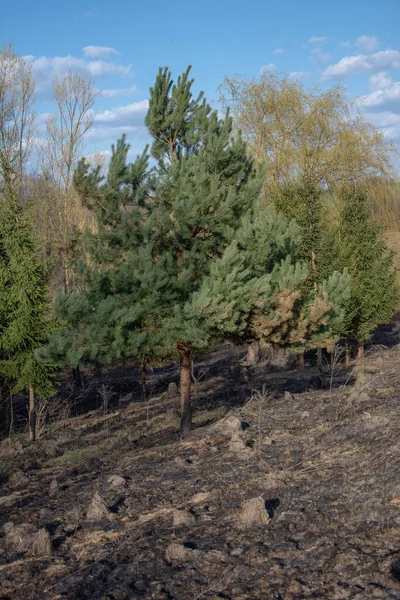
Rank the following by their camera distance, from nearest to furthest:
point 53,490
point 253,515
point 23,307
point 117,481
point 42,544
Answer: point 253,515, point 42,544, point 117,481, point 53,490, point 23,307

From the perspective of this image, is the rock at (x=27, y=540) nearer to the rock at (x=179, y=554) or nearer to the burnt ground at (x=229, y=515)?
the burnt ground at (x=229, y=515)

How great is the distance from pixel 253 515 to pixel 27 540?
2077 millimetres

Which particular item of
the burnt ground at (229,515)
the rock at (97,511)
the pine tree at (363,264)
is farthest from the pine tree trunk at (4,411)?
the rock at (97,511)

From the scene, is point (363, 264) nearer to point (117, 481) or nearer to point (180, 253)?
point (180, 253)

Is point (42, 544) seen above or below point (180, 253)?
below

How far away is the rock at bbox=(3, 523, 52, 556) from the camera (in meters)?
4.96

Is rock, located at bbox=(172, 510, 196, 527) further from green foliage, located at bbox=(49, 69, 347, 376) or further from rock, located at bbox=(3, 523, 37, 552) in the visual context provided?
green foliage, located at bbox=(49, 69, 347, 376)

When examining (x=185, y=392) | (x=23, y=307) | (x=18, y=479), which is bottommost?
(x=18, y=479)

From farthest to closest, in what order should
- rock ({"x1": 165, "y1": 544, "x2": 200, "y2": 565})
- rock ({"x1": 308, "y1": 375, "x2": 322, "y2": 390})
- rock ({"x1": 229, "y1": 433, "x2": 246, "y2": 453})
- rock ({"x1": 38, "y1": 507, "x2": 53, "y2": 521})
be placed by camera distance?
1. rock ({"x1": 308, "y1": 375, "x2": 322, "y2": 390})
2. rock ({"x1": 229, "y1": 433, "x2": 246, "y2": 453})
3. rock ({"x1": 38, "y1": 507, "x2": 53, "y2": 521})
4. rock ({"x1": 165, "y1": 544, "x2": 200, "y2": 565})

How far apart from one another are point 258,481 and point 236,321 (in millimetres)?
3909

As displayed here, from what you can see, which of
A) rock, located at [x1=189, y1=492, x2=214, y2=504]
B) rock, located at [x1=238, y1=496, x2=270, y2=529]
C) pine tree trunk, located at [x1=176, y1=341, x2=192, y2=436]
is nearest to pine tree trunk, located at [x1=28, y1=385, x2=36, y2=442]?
pine tree trunk, located at [x1=176, y1=341, x2=192, y2=436]

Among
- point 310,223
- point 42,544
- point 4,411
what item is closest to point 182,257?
point 42,544

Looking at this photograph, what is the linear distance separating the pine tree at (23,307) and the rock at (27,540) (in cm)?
858

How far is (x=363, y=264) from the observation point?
18812 millimetres
